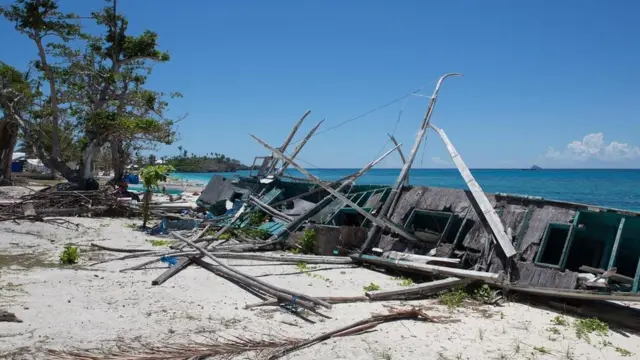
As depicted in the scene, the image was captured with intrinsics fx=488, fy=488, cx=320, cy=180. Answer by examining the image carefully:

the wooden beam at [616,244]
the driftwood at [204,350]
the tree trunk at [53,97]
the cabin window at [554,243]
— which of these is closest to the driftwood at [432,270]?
the cabin window at [554,243]

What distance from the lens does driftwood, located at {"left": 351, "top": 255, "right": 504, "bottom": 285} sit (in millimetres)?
9180

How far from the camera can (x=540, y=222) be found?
32.3ft

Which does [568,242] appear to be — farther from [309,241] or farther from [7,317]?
[7,317]

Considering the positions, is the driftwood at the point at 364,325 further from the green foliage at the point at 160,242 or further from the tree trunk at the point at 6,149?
the tree trunk at the point at 6,149

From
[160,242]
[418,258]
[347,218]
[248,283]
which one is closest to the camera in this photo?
[248,283]

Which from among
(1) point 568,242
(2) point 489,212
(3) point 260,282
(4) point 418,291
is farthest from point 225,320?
(1) point 568,242

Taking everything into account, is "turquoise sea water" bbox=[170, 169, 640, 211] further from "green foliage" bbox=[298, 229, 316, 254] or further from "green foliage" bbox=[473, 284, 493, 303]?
"green foliage" bbox=[473, 284, 493, 303]

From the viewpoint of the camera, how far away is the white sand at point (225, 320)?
21.2ft

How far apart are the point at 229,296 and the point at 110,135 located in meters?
18.0

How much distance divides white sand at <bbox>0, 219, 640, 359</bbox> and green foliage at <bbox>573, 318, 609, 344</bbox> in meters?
0.15

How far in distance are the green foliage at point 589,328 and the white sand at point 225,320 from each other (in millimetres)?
147

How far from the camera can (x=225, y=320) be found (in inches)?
293

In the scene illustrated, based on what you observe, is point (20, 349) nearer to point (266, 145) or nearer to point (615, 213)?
point (266, 145)

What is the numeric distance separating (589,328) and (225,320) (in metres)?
5.63
